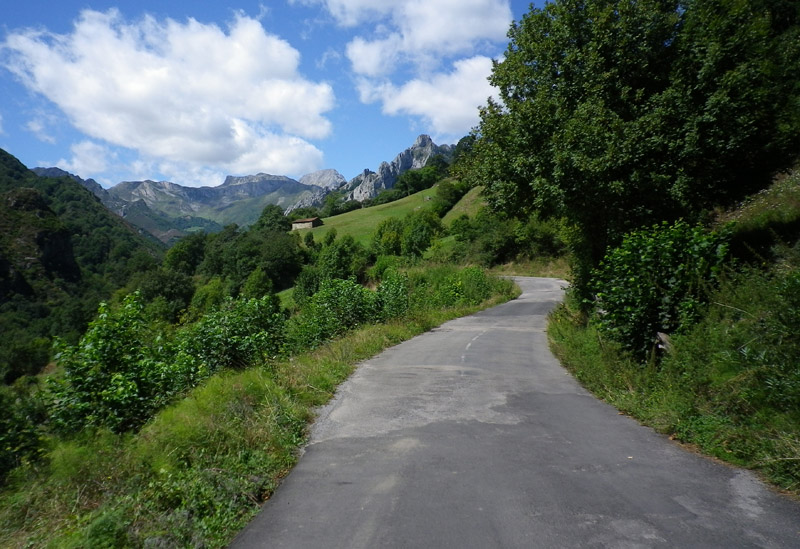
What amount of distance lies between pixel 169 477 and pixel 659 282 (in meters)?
8.71

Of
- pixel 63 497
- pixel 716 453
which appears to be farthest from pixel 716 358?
pixel 63 497

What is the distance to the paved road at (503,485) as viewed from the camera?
3.98 m

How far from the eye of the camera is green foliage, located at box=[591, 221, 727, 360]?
866cm

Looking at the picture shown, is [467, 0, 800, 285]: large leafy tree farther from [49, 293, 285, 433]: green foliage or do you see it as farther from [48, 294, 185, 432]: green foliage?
[48, 294, 185, 432]: green foliage

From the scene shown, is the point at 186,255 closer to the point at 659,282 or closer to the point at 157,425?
the point at 157,425

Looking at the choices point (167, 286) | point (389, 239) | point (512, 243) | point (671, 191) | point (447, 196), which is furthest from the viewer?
point (447, 196)

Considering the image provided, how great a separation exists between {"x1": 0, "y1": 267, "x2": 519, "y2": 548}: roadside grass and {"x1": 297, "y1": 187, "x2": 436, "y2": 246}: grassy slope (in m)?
81.3

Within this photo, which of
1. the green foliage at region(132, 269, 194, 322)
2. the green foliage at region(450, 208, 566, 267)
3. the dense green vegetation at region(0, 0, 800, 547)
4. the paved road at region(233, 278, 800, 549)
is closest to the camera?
the paved road at region(233, 278, 800, 549)

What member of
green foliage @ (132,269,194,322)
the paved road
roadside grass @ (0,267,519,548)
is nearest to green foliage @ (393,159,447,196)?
green foliage @ (132,269,194,322)

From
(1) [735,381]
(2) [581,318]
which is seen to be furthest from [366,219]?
(1) [735,381]

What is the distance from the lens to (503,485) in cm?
491

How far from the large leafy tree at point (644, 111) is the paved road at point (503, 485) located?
7781mm

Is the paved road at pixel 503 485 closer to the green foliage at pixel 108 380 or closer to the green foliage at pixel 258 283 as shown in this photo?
the green foliage at pixel 108 380

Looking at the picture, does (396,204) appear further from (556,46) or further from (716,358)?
(716,358)
